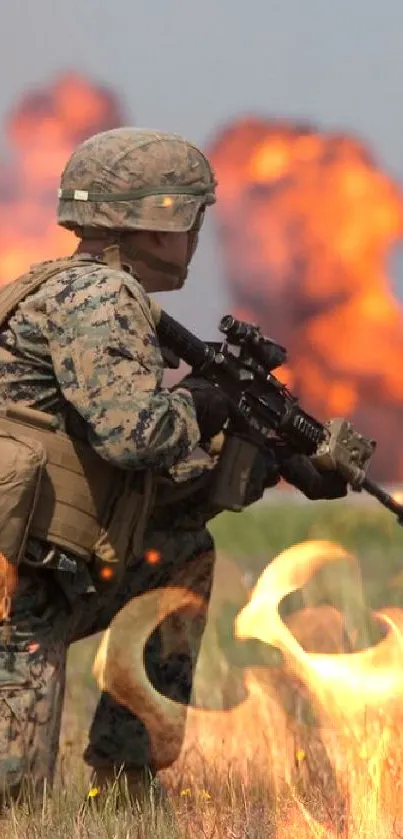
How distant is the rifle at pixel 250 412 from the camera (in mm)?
5590

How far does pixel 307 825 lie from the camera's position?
17.5ft

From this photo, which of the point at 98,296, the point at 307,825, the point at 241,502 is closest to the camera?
the point at 98,296

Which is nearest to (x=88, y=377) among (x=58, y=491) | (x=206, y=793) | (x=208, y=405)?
(x=58, y=491)

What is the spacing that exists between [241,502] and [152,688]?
2.54 ft

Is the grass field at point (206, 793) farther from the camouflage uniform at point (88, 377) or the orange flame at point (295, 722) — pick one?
the camouflage uniform at point (88, 377)

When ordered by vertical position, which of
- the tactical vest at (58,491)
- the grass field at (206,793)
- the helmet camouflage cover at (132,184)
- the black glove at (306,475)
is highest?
the helmet camouflage cover at (132,184)

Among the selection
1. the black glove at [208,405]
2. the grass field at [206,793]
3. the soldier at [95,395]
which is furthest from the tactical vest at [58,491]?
the grass field at [206,793]

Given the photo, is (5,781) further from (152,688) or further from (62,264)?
(62,264)

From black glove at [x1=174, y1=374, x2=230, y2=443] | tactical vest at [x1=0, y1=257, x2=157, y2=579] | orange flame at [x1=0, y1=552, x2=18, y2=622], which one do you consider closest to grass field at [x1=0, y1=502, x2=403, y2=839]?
orange flame at [x1=0, y1=552, x2=18, y2=622]

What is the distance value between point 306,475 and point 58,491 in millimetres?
1237

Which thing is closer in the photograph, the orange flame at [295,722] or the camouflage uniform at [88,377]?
the camouflage uniform at [88,377]

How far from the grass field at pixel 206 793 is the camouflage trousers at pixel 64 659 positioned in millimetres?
161

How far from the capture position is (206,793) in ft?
19.3

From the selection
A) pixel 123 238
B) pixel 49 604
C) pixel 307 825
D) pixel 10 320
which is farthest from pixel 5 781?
pixel 123 238
